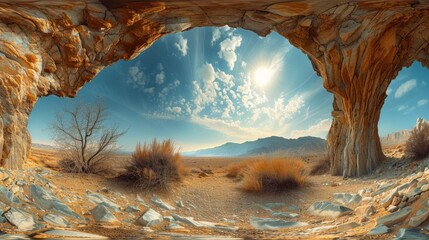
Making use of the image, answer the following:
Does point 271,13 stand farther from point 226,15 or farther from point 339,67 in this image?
point 339,67

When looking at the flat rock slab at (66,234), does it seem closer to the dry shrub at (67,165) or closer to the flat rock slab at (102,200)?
the flat rock slab at (102,200)

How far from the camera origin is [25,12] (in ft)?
19.0

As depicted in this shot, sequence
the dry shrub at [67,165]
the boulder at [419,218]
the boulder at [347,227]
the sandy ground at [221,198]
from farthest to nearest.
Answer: the dry shrub at [67,165], the sandy ground at [221,198], the boulder at [347,227], the boulder at [419,218]

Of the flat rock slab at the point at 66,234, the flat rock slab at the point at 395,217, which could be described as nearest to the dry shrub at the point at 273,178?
the flat rock slab at the point at 395,217

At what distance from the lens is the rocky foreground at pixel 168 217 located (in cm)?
404

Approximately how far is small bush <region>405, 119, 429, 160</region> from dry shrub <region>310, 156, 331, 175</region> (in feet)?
11.2

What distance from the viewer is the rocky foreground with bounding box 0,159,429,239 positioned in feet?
13.3

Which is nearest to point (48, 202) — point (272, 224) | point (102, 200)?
point (102, 200)

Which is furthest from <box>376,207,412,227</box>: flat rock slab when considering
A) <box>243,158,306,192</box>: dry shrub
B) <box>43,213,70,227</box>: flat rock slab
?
<box>243,158,306,192</box>: dry shrub

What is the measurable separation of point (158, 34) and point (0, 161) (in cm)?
470

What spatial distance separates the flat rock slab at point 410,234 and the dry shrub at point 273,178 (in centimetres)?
544

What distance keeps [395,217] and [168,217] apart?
3.74 m

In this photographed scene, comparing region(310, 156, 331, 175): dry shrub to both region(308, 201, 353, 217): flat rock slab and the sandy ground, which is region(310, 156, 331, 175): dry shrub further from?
region(308, 201, 353, 217): flat rock slab

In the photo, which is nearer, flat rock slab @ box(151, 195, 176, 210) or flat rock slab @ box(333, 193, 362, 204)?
flat rock slab @ box(151, 195, 176, 210)
